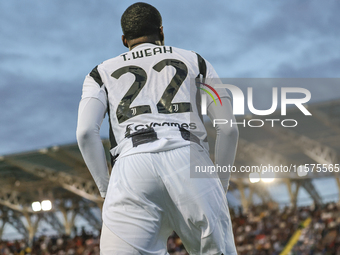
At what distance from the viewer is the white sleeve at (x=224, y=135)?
2.27 meters

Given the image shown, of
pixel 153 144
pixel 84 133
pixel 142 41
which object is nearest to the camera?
pixel 153 144

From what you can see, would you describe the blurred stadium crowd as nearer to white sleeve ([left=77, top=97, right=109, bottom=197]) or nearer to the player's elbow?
white sleeve ([left=77, top=97, right=109, bottom=197])

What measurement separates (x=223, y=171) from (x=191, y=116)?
0.36 metres

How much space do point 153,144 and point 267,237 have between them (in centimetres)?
1741

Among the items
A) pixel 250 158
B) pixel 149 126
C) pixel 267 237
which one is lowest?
pixel 149 126

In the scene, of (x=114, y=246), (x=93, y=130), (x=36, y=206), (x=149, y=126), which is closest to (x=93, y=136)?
(x=93, y=130)

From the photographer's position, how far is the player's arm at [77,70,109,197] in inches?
86.4

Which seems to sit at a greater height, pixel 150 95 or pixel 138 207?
pixel 150 95

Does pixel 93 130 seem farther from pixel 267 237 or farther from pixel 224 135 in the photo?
pixel 267 237

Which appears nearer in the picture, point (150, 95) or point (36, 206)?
point (150, 95)

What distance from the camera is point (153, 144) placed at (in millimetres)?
2072

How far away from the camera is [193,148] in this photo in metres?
2.14

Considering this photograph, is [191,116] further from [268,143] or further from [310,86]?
[268,143]

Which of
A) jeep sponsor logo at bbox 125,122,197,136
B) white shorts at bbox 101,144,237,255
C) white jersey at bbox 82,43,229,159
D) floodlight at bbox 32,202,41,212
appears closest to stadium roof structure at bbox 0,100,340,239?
floodlight at bbox 32,202,41,212
